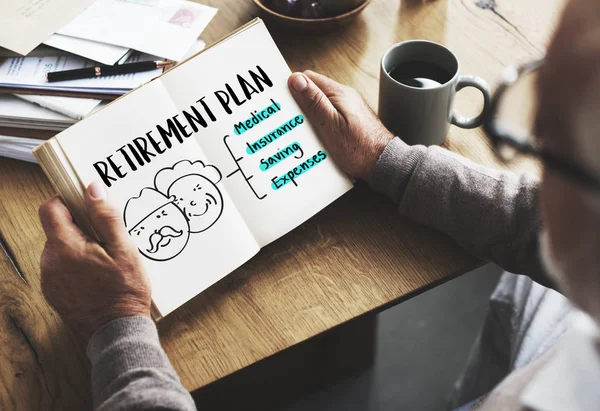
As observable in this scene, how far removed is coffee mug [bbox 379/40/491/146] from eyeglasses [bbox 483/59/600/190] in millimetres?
292

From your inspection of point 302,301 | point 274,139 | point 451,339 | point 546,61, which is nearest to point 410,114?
point 274,139

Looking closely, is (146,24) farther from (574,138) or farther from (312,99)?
(574,138)

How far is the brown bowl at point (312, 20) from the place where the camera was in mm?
993

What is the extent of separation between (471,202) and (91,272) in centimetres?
50

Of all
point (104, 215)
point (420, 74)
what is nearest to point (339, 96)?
point (420, 74)

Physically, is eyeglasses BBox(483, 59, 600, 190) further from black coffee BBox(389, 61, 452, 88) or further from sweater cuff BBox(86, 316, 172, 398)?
sweater cuff BBox(86, 316, 172, 398)

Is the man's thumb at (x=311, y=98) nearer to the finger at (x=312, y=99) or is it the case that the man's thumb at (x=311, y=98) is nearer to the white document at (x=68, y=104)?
the finger at (x=312, y=99)

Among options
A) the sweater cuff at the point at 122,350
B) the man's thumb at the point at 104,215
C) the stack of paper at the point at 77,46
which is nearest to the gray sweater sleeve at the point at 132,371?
the sweater cuff at the point at 122,350

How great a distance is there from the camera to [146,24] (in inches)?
39.0

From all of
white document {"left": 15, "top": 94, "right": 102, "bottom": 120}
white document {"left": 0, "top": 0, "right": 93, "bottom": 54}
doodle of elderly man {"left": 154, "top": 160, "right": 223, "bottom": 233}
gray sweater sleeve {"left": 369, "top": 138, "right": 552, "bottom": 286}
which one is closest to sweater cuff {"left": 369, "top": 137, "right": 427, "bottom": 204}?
gray sweater sleeve {"left": 369, "top": 138, "right": 552, "bottom": 286}

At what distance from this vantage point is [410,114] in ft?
2.77

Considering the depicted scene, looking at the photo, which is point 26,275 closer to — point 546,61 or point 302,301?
point 302,301

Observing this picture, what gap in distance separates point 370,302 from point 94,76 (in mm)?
547

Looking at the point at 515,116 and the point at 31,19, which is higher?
the point at 31,19
